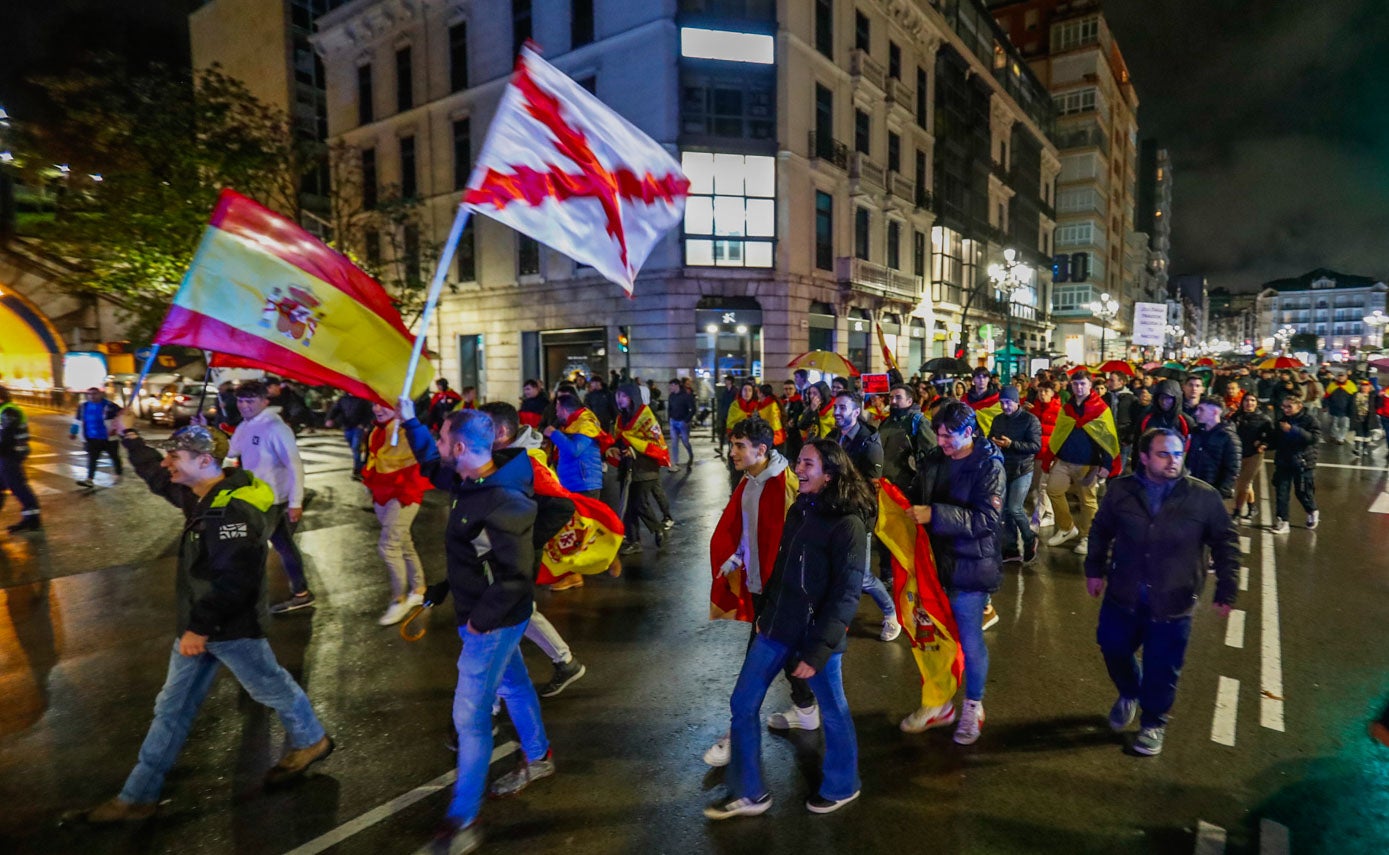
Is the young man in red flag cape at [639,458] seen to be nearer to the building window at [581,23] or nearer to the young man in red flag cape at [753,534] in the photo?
the young man in red flag cape at [753,534]

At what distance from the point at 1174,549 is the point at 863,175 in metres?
26.5

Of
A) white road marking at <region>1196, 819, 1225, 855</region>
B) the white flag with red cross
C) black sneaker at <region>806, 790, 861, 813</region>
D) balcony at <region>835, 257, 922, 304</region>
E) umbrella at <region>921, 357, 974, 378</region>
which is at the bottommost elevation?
white road marking at <region>1196, 819, 1225, 855</region>

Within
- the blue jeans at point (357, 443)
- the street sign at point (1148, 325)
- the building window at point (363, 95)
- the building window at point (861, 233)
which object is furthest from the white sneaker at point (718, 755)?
the building window at point (363, 95)

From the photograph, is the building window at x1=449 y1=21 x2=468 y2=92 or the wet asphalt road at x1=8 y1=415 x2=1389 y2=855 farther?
the building window at x1=449 y1=21 x2=468 y2=92

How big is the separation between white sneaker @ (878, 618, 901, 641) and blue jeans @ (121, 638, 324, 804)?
4.19 metres

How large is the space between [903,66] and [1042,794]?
33350 mm

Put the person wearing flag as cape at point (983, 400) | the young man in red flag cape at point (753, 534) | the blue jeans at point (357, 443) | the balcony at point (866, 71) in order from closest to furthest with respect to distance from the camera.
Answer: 1. the young man in red flag cape at point (753, 534)
2. the person wearing flag as cape at point (983, 400)
3. the blue jeans at point (357, 443)
4. the balcony at point (866, 71)

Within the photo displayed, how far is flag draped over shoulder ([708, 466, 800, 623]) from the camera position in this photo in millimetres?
4148

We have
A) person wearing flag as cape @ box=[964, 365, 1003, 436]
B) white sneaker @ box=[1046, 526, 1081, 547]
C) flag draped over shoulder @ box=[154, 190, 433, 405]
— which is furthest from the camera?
person wearing flag as cape @ box=[964, 365, 1003, 436]

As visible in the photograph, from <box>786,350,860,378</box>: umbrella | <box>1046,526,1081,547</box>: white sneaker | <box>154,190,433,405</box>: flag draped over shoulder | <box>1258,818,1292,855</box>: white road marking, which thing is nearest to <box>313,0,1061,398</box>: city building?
<box>786,350,860,378</box>: umbrella

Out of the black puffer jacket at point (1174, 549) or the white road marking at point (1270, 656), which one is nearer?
the black puffer jacket at point (1174, 549)

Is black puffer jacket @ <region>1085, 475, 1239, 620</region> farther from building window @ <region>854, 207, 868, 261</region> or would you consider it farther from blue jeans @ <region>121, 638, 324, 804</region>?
building window @ <region>854, 207, 868, 261</region>

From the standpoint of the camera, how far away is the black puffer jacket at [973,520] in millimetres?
4027

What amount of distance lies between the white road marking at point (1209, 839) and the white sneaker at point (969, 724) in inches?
42.4
